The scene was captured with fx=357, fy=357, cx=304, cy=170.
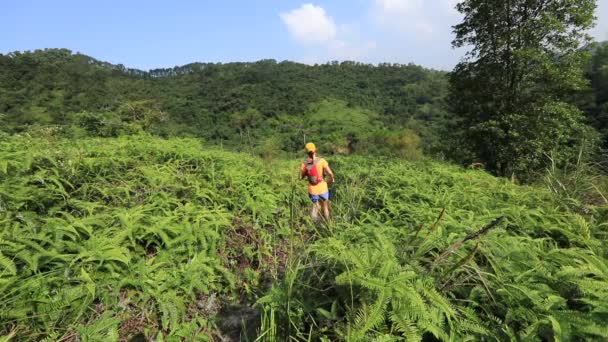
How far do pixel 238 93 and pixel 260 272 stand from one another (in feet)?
304

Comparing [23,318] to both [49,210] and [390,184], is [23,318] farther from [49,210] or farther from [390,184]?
[390,184]

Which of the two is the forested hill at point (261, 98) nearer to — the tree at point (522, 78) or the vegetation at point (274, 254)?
the tree at point (522, 78)

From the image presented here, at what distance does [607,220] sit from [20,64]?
87214mm

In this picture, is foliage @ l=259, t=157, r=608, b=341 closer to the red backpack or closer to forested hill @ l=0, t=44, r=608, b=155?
the red backpack

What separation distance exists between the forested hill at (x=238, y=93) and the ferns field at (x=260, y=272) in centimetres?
3741

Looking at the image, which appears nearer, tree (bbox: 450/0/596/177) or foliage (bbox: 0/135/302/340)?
foliage (bbox: 0/135/302/340)

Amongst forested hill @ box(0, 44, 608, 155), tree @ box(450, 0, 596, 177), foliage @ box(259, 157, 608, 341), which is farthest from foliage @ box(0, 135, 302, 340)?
tree @ box(450, 0, 596, 177)

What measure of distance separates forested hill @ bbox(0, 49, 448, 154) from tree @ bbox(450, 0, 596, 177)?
3181cm

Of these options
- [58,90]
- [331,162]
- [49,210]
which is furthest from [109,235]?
[58,90]

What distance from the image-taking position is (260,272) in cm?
380

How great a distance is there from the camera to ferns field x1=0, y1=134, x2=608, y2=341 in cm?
214

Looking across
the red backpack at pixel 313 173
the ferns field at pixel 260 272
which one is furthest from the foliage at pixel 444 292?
the red backpack at pixel 313 173

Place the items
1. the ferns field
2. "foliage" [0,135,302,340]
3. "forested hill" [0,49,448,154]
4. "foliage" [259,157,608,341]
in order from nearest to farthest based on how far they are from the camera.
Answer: "foliage" [259,157,608,341] < the ferns field < "foliage" [0,135,302,340] < "forested hill" [0,49,448,154]

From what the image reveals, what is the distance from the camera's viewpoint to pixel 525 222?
150 inches
